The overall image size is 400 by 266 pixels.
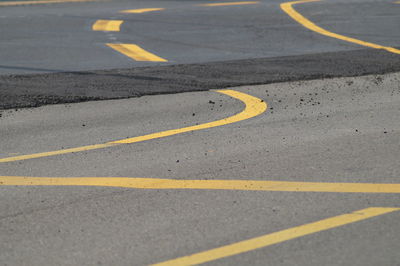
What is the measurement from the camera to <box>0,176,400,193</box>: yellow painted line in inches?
253

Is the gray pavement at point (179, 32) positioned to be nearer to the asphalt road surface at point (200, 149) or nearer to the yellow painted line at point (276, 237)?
the asphalt road surface at point (200, 149)

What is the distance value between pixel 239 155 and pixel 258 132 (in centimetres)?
104

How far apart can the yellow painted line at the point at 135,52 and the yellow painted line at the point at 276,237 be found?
843 centimetres

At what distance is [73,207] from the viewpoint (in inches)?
238

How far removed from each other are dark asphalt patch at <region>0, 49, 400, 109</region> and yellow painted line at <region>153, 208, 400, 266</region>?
5.49 metres

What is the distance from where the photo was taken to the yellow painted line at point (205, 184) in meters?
6.41

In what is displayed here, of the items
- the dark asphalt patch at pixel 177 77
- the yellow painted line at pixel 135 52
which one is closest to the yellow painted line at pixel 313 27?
the dark asphalt patch at pixel 177 77

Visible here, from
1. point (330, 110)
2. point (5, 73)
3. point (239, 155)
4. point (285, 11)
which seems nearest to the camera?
point (239, 155)

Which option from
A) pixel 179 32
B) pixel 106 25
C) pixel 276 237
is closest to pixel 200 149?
pixel 276 237

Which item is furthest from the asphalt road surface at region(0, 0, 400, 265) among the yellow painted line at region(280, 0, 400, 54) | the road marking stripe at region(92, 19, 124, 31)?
the road marking stripe at region(92, 19, 124, 31)

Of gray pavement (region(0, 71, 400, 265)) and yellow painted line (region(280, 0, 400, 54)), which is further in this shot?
yellow painted line (region(280, 0, 400, 54))

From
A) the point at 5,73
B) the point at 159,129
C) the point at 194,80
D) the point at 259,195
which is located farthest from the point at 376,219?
the point at 5,73

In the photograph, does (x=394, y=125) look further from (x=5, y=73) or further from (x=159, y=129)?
(x=5, y=73)

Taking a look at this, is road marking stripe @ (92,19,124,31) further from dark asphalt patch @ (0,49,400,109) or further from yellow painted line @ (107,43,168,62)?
dark asphalt patch @ (0,49,400,109)
